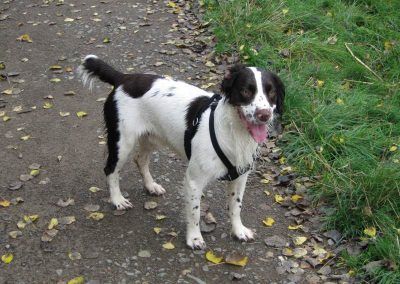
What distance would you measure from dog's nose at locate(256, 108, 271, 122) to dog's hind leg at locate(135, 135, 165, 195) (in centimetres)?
148

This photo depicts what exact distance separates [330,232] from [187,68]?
11.8 ft

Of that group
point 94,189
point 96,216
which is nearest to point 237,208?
point 96,216

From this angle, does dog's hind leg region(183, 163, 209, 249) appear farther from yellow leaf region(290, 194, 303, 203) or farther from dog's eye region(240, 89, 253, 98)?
yellow leaf region(290, 194, 303, 203)

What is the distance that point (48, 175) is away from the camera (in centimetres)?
491

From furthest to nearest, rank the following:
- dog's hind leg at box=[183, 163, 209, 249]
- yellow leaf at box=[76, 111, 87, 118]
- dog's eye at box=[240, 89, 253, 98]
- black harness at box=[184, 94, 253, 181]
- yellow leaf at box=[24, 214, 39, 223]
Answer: yellow leaf at box=[76, 111, 87, 118] → yellow leaf at box=[24, 214, 39, 223] → dog's hind leg at box=[183, 163, 209, 249] → black harness at box=[184, 94, 253, 181] → dog's eye at box=[240, 89, 253, 98]

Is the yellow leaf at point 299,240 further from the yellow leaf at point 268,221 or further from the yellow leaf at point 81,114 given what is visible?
the yellow leaf at point 81,114

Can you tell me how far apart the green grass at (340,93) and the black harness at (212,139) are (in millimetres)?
1107

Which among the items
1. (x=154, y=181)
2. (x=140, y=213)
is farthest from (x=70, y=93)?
(x=140, y=213)

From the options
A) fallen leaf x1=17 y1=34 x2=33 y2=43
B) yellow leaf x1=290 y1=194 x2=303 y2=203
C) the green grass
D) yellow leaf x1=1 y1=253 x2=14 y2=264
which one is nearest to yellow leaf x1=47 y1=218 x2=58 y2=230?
yellow leaf x1=1 y1=253 x2=14 y2=264

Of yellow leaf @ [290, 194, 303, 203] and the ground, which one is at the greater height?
yellow leaf @ [290, 194, 303, 203]

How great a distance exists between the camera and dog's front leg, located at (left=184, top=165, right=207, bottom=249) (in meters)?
3.73

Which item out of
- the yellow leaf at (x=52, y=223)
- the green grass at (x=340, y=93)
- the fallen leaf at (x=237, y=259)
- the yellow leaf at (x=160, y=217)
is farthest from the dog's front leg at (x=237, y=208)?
the yellow leaf at (x=52, y=223)

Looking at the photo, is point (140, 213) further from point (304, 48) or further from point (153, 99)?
point (304, 48)

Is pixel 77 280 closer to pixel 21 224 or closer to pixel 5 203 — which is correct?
pixel 21 224
